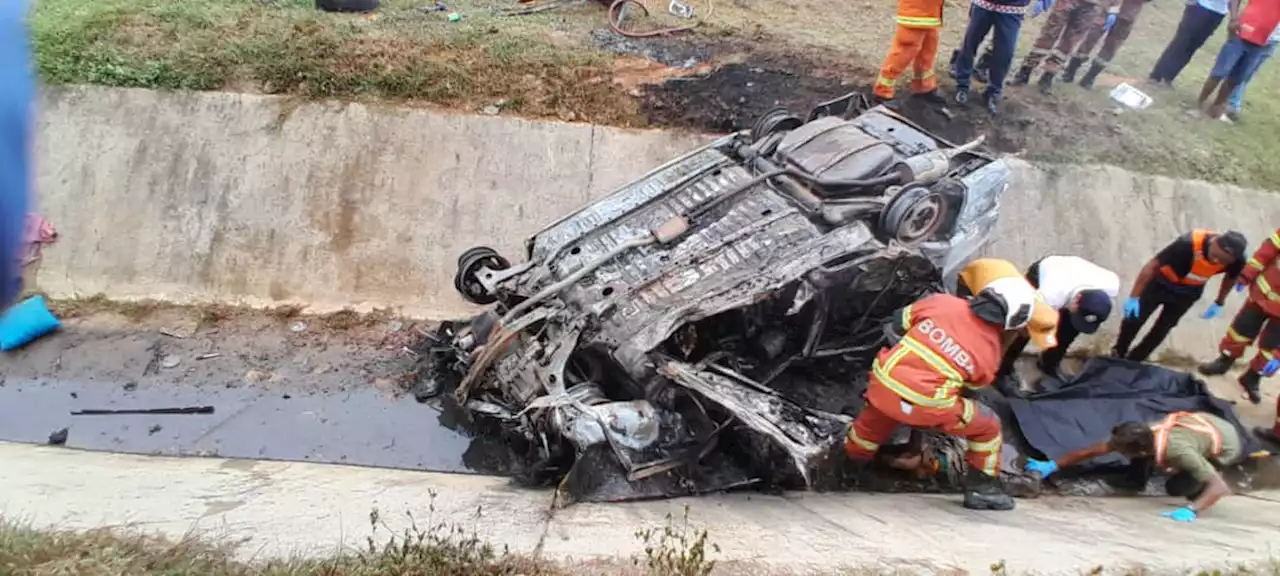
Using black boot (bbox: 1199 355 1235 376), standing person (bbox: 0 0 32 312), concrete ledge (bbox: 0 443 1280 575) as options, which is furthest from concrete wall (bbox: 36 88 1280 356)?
standing person (bbox: 0 0 32 312)

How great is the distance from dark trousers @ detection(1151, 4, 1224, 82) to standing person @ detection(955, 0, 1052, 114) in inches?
97.3

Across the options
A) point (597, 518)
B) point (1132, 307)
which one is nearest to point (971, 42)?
point (1132, 307)

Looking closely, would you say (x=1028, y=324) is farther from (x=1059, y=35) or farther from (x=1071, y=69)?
(x=1071, y=69)

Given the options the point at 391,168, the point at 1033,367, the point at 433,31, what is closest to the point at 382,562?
the point at 391,168

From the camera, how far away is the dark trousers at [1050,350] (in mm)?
6281

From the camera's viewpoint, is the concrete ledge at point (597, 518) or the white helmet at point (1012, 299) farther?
the white helmet at point (1012, 299)

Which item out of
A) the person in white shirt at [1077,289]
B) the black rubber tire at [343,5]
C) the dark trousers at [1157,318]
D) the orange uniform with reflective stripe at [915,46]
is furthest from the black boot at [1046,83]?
the black rubber tire at [343,5]

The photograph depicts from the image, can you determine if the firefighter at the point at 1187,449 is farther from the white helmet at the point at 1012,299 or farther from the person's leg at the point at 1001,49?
the person's leg at the point at 1001,49

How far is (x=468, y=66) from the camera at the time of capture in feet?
27.2

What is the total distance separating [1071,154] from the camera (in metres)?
8.33

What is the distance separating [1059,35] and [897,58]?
2.36 meters

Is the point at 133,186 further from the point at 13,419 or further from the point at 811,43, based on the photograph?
the point at 811,43

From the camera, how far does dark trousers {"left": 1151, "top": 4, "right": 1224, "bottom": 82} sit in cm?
924

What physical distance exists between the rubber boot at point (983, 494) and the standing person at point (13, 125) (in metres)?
4.74
